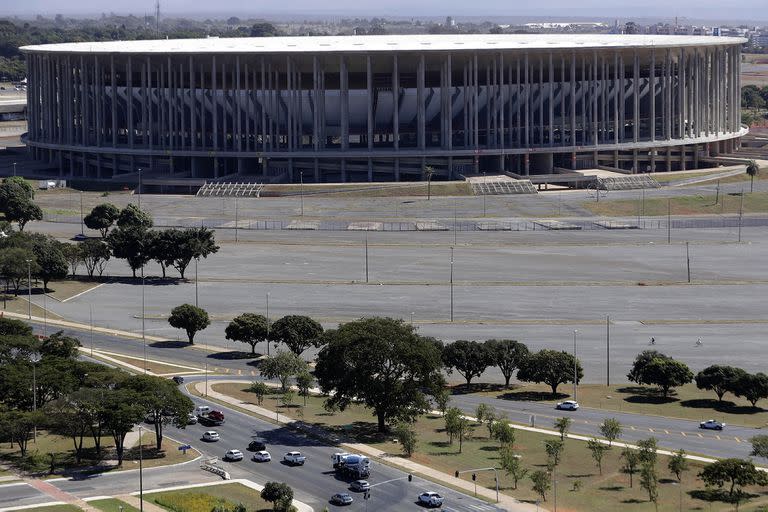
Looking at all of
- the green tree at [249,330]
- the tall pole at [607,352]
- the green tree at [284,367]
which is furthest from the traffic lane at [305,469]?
the tall pole at [607,352]

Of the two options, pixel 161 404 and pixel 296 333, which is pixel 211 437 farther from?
pixel 296 333

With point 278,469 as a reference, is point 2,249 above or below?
above

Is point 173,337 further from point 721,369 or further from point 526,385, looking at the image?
point 721,369

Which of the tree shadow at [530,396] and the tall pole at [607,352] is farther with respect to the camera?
the tall pole at [607,352]

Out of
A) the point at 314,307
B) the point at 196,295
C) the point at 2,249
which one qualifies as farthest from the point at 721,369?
the point at 2,249

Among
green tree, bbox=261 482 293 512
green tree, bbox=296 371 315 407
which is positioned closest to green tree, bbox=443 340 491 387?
green tree, bbox=296 371 315 407

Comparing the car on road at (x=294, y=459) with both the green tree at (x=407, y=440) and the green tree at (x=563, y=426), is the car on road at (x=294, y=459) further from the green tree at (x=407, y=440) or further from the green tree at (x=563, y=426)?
the green tree at (x=563, y=426)


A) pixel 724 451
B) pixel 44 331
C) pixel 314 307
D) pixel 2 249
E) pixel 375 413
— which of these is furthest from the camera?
pixel 2 249
